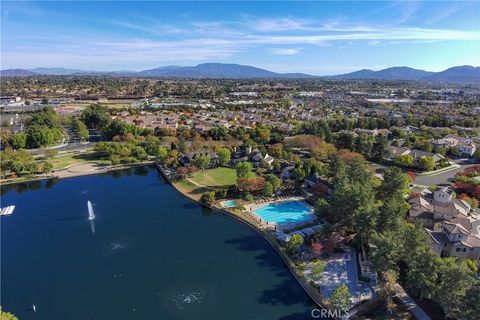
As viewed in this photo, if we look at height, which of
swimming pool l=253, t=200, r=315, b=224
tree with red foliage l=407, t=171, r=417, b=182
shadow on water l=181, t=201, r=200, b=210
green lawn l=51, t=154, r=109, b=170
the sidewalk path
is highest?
tree with red foliage l=407, t=171, r=417, b=182

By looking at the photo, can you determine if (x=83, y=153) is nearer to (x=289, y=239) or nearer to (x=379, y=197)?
(x=289, y=239)

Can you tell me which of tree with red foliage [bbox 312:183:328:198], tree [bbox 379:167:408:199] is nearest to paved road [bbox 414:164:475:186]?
tree [bbox 379:167:408:199]

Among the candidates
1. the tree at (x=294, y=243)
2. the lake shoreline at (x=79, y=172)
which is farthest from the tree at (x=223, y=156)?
the tree at (x=294, y=243)

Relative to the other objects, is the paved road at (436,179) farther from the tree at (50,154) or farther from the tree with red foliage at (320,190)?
the tree at (50,154)

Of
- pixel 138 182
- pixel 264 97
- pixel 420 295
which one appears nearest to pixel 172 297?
pixel 420 295

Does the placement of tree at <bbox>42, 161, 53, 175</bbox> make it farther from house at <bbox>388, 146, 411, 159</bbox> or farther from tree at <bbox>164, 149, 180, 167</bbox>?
house at <bbox>388, 146, 411, 159</bbox>

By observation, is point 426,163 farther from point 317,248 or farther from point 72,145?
point 72,145
